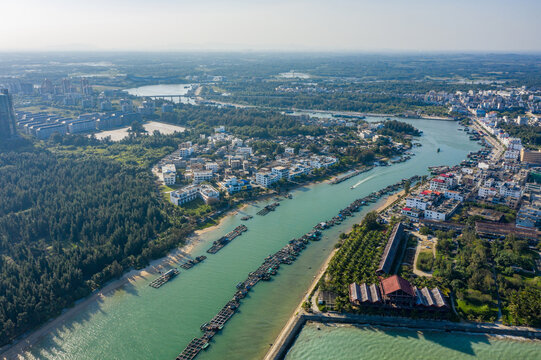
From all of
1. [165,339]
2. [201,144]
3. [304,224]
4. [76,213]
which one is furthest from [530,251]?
[201,144]

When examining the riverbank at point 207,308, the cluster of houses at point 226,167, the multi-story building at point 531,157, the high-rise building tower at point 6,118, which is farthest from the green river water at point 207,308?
the high-rise building tower at point 6,118

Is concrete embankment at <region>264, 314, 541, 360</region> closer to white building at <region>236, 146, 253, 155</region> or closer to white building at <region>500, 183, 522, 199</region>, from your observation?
white building at <region>500, 183, 522, 199</region>

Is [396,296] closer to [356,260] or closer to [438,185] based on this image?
[356,260]

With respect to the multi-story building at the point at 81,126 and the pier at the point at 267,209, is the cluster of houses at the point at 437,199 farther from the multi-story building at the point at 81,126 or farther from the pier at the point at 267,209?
the multi-story building at the point at 81,126

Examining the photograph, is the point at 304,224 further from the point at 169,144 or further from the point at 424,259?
the point at 169,144

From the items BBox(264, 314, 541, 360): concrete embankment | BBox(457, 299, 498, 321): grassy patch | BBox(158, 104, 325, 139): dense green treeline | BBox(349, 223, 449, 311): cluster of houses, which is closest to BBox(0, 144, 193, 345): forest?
BBox(264, 314, 541, 360): concrete embankment
